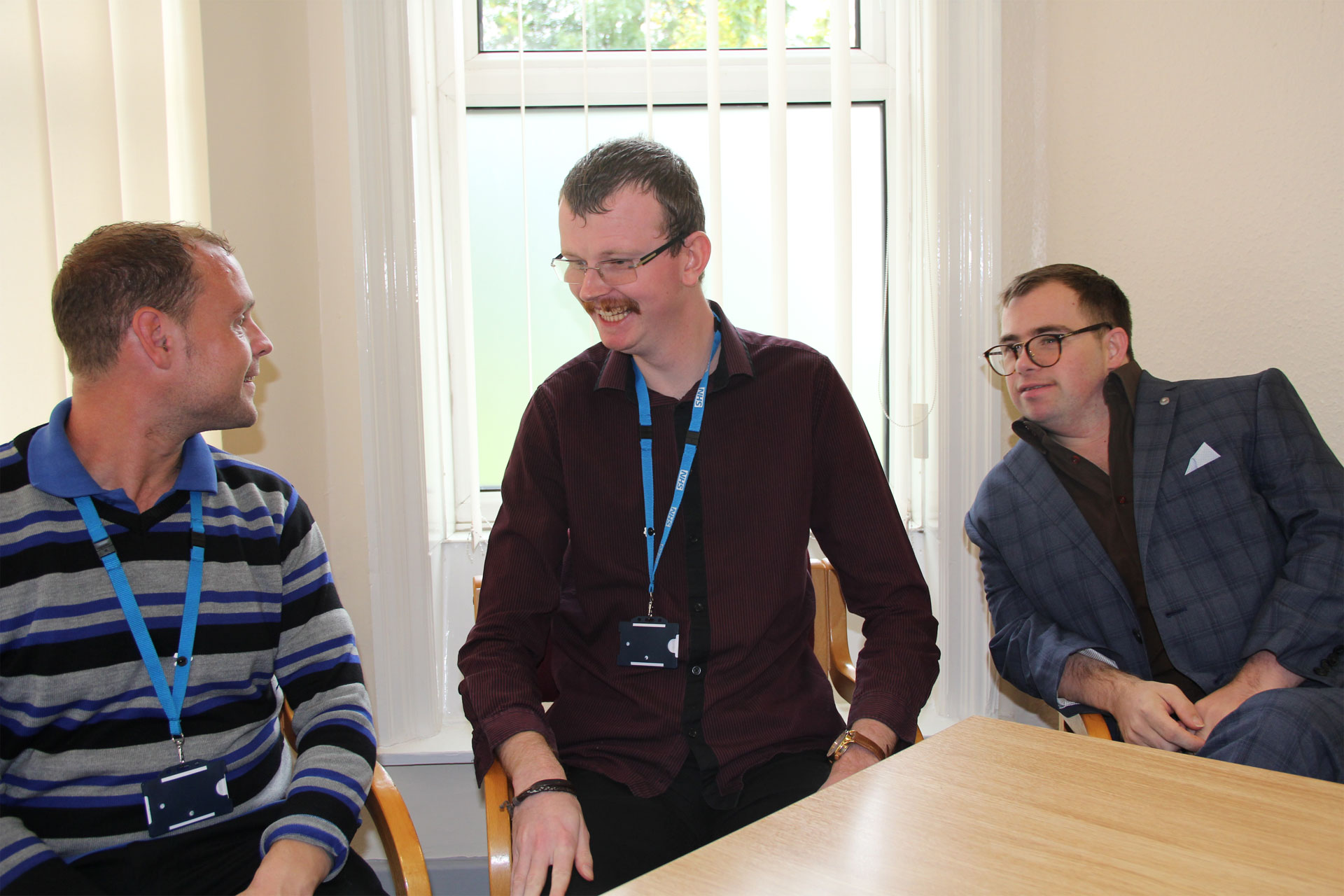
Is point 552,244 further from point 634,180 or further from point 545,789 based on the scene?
point 545,789

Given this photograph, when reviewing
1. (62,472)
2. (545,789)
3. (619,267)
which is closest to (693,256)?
(619,267)

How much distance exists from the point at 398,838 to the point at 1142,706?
140cm

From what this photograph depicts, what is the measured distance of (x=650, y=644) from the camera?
1613 mm

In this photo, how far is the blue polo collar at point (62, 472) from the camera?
4.56 feet

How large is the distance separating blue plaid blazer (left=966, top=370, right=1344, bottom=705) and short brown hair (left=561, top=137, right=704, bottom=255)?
105cm

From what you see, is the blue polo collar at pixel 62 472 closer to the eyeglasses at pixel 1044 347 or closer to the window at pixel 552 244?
the window at pixel 552 244

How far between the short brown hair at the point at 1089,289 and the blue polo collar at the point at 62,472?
188 centimetres

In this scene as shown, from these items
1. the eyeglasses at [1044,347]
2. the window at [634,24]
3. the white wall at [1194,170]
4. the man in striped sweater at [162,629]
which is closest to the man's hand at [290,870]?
the man in striped sweater at [162,629]

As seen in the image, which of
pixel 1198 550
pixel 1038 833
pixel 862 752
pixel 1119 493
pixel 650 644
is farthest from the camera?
pixel 1119 493

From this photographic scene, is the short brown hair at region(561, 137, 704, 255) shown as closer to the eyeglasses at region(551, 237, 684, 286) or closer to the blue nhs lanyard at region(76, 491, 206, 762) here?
the eyeglasses at region(551, 237, 684, 286)

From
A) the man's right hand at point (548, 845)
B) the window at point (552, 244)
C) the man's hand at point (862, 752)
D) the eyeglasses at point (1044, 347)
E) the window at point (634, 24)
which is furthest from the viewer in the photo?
the window at point (634, 24)

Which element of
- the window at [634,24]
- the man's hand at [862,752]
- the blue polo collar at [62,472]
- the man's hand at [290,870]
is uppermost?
the window at [634,24]

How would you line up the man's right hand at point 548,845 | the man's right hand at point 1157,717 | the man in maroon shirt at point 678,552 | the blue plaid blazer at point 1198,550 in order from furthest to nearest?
the blue plaid blazer at point 1198,550, the man's right hand at point 1157,717, the man in maroon shirt at point 678,552, the man's right hand at point 548,845

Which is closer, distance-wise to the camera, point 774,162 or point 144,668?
point 144,668
